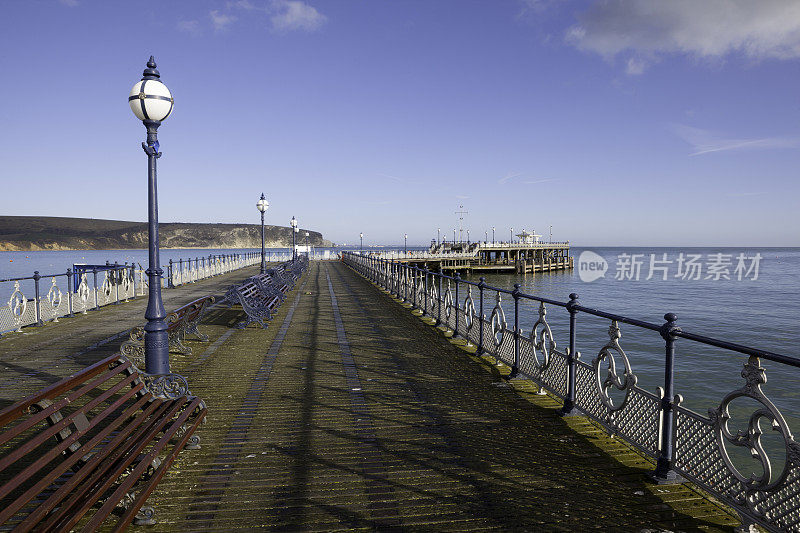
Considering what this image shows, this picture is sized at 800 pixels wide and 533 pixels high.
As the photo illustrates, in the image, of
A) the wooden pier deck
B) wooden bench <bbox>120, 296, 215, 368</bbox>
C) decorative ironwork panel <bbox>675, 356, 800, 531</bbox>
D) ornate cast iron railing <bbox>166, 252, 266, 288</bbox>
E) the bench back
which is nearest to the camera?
decorative ironwork panel <bbox>675, 356, 800, 531</bbox>

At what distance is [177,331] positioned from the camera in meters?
8.80

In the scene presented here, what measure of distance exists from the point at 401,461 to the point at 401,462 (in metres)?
0.02

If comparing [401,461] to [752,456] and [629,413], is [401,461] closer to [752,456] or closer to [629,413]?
[629,413]

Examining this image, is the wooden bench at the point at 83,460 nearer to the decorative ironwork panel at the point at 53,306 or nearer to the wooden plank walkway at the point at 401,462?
the wooden plank walkway at the point at 401,462

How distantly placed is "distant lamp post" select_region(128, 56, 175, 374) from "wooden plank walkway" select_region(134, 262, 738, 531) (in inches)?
32.0

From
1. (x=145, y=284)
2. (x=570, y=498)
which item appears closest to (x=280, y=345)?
(x=570, y=498)

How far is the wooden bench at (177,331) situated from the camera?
770 centimetres

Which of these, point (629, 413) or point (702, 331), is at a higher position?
point (629, 413)

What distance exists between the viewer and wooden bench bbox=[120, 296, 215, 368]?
25.3ft

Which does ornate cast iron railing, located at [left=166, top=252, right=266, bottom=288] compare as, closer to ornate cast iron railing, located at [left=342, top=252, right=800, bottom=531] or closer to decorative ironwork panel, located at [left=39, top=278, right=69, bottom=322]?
decorative ironwork panel, located at [left=39, top=278, right=69, bottom=322]

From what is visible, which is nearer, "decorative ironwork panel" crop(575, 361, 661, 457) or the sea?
"decorative ironwork panel" crop(575, 361, 661, 457)

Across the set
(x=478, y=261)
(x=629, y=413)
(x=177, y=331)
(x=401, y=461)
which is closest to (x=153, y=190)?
(x=177, y=331)

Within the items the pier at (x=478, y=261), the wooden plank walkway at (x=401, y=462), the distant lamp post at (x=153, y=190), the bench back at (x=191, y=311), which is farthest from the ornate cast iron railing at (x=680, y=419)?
the pier at (x=478, y=261)

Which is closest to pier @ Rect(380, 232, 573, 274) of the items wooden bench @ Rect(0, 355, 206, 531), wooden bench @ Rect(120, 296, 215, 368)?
wooden bench @ Rect(120, 296, 215, 368)
